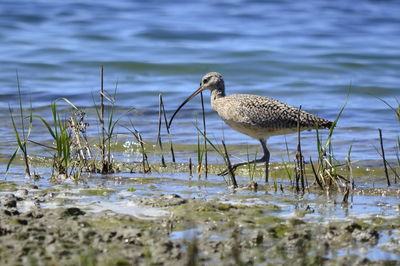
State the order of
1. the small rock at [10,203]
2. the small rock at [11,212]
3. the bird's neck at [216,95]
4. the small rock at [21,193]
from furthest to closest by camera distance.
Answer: the bird's neck at [216,95]
the small rock at [21,193]
the small rock at [10,203]
the small rock at [11,212]

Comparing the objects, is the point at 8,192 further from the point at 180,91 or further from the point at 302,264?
the point at 180,91

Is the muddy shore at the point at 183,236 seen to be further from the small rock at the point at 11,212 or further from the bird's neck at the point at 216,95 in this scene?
the bird's neck at the point at 216,95

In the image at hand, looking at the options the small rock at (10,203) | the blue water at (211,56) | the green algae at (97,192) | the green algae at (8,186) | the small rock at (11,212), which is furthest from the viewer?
the blue water at (211,56)

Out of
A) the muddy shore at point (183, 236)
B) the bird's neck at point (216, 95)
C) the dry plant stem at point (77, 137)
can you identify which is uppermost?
the bird's neck at point (216, 95)

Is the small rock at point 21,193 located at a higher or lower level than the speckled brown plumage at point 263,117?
lower

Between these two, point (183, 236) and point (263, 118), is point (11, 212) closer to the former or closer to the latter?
point (183, 236)

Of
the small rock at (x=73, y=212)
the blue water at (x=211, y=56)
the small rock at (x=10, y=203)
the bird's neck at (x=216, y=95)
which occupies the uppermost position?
the blue water at (x=211, y=56)

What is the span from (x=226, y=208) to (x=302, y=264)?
126cm

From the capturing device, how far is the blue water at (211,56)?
11.7 metres

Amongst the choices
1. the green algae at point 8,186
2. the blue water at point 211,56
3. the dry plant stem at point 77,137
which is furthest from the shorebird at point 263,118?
the green algae at point 8,186

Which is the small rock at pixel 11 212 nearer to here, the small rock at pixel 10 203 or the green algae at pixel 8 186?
the small rock at pixel 10 203

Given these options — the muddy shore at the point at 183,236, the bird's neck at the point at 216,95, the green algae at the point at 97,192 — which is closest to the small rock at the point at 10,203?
the muddy shore at the point at 183,236

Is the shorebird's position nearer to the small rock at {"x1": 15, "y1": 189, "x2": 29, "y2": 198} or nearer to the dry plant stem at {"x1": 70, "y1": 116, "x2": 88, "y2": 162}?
the dry plant stem at {"x1": 70, "y1": 116, "x2": 88, "y2": 162}

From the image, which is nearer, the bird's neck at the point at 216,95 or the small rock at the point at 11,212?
the small rock at the point at 11,212
